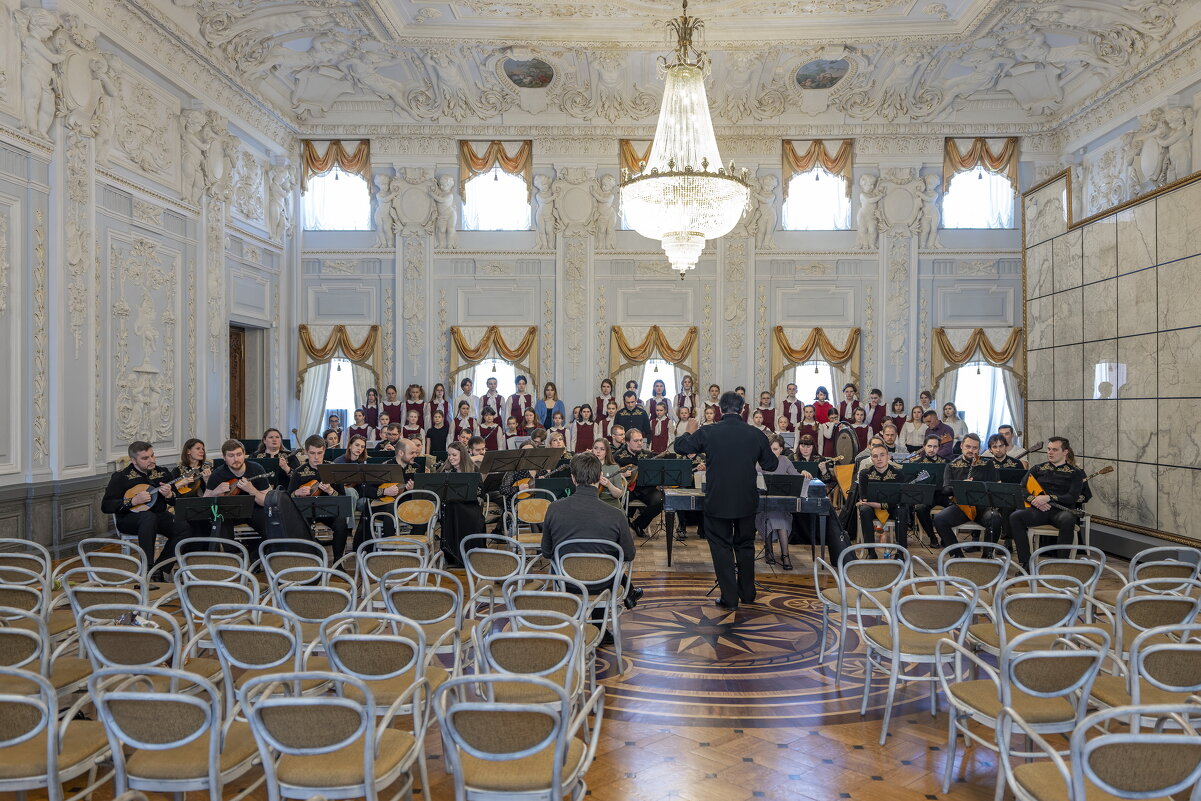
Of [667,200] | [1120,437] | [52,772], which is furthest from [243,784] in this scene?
[1120,437]

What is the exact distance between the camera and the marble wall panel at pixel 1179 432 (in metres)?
9.37

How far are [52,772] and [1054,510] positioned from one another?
29.4 feet

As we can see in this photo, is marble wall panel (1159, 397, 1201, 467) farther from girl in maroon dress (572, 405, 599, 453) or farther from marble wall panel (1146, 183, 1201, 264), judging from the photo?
girl in maroon dress (572, 405, 599, 453)

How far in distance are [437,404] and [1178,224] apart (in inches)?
430

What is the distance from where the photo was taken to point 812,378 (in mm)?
15719

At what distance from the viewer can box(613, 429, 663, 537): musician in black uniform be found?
10.3 meters

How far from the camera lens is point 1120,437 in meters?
10.7

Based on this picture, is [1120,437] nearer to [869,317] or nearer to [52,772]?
[869,317]

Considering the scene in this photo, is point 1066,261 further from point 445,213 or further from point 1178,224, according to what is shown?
point 445,213

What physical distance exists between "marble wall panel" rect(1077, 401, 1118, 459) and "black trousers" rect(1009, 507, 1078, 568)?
2729mm

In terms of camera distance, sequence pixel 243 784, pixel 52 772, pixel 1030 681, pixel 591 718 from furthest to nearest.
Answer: pixel 591 718
pixel 243 784
pixel 1030 681
pixel 52 772

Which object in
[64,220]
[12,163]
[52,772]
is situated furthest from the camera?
[64,220]

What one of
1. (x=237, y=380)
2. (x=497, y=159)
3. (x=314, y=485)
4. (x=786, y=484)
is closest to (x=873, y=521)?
(x=786, y=484)

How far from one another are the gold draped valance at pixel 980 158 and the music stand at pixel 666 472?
9574 mm
